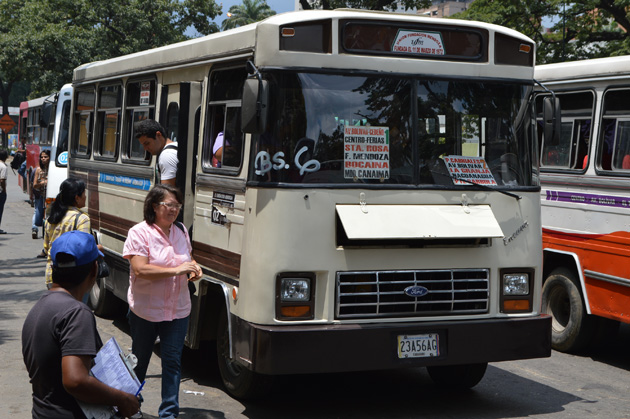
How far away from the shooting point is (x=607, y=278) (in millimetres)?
8672

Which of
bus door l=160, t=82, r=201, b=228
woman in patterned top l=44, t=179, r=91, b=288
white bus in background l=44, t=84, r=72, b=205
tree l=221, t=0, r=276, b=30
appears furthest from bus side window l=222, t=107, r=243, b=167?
tree l=221, t=0, r=276, b=30

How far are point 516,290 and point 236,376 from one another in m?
2.26

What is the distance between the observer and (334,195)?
6289mm

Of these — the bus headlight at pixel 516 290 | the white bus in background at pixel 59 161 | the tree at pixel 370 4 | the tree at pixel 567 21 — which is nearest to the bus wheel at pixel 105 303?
the bus headlight at pixel 516 290

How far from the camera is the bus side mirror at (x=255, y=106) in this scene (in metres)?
6.02

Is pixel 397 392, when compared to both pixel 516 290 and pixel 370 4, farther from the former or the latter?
pixel 370 4

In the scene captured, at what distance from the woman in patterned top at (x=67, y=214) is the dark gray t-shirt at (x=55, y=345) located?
4.23 metres

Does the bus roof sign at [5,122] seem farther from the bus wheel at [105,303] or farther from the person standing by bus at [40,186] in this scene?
the bus wheel at [105,303]

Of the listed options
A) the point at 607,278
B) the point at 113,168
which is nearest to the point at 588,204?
the point at 607,278

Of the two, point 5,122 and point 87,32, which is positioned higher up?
point 87,32

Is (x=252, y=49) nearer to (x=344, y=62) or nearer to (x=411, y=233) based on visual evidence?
(x=344, y=62)

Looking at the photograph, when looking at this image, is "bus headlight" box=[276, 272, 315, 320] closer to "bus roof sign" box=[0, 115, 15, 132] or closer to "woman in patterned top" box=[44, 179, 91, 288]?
"woman in patterned top" box=[44, 179, 91, 288]

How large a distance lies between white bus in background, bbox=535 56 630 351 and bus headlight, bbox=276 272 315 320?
3.69m

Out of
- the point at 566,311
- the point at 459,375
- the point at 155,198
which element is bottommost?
the point at 459,375
